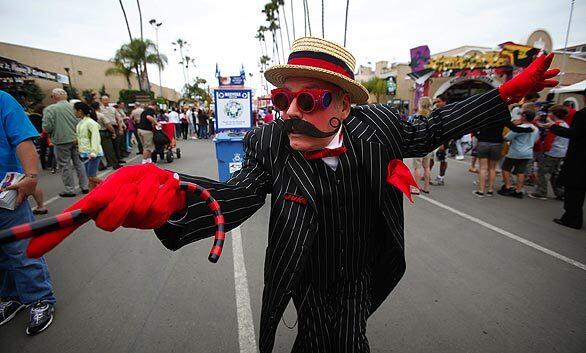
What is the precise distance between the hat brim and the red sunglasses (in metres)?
0.06

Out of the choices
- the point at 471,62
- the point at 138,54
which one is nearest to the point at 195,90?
the point at 138,54

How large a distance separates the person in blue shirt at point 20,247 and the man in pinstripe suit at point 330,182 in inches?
76.7

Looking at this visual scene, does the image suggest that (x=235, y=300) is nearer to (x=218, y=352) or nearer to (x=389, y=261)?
(x=218, y=352)

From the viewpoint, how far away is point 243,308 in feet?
8.44

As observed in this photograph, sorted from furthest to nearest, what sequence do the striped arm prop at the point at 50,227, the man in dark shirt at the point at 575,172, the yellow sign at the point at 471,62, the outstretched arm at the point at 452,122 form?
the yellow sign at the point at 471,62 < the man in dark shirt at the point at 575,172 < the outstretched arm at the point at 452,122 < the striped arm prop at the point at 50,227

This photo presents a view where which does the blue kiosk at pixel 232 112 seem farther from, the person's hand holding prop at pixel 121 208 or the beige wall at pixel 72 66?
the beige wall at pixel 72 66

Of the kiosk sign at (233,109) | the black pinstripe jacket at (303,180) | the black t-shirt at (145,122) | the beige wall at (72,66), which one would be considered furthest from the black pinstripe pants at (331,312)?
the beige wall at (72,66)

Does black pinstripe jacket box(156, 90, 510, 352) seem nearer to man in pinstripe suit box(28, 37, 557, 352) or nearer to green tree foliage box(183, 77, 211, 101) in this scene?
man in pinstripe suit box(28, 37, 557, 352)

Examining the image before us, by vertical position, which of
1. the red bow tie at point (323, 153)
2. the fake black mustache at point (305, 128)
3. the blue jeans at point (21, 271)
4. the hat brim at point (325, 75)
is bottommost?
the blue jeans at point (21, 271)

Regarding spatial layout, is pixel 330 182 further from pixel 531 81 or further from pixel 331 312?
pixel 531 81

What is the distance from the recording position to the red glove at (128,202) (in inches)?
30.8

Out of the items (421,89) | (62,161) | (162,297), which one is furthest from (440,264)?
(421,89)

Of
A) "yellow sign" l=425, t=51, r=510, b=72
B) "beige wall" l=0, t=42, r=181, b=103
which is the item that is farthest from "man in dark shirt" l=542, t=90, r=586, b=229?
"beige wall" l=0, t=42, r=181, b=103

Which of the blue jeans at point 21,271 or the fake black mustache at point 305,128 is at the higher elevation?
the fake black mustache at point 305,128
